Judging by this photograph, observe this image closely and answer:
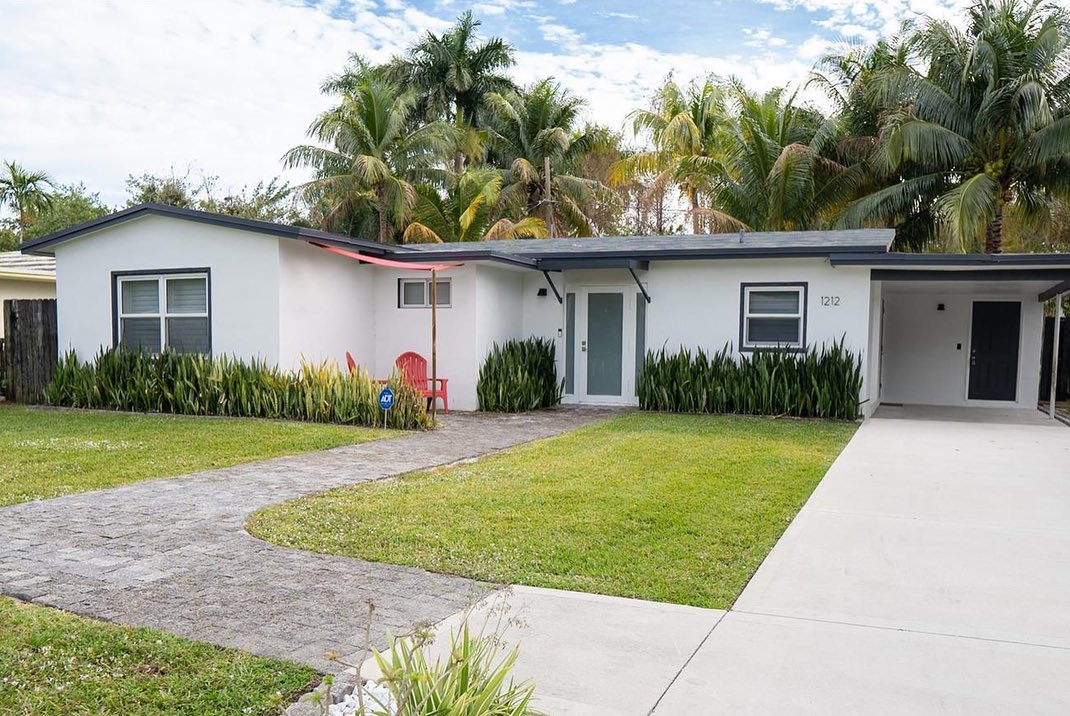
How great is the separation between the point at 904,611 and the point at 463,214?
22382mm

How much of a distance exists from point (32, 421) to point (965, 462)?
11.7m

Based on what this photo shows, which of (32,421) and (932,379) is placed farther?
(932,379)

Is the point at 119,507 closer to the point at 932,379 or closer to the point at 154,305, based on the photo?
the point at 154,305

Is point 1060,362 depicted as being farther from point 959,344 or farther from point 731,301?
point 731,301

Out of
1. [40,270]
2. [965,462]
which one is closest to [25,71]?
[40,270]

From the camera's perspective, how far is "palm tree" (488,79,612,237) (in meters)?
28.8

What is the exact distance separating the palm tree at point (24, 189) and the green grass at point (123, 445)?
20.3m

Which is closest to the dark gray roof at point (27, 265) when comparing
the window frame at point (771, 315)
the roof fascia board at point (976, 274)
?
the window frame at point (771, 315)

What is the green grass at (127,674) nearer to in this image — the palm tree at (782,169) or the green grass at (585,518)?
the green grass at (585,518)

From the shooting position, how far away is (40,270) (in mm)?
17688

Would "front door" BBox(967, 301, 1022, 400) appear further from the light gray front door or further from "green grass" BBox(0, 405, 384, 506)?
"green grass" BBox(0, 405, 384, 506)

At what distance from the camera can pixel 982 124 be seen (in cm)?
1938

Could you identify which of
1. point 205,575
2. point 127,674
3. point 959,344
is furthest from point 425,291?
point 127,674

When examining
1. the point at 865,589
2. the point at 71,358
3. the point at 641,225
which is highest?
the point at 641,225
